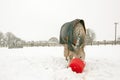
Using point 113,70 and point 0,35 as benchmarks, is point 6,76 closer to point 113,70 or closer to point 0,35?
point 113,70

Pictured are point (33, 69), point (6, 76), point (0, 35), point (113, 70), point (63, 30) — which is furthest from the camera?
point (0, 35)

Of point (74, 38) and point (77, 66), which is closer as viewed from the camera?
point (77, 66)

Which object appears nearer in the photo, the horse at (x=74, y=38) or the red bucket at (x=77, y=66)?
the red bucket at (x=77, y=66)

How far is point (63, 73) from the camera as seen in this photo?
22.9 feet

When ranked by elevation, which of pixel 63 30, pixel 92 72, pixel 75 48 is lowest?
pixel 92 72

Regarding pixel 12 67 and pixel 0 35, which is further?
pixel 0 35

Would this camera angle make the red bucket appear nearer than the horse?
Yes

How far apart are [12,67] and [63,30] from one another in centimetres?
294

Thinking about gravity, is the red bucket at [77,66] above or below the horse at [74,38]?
below

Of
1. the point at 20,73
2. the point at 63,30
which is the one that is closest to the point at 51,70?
the point at 20,73

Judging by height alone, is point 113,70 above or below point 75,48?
below

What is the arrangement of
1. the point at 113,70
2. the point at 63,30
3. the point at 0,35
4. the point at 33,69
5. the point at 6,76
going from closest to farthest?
the point at 6,76, the point at 33,69, the point at 113,70, the point at 63,30, the point at 0,35

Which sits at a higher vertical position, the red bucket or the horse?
the horse

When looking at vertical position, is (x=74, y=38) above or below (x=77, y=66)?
above
